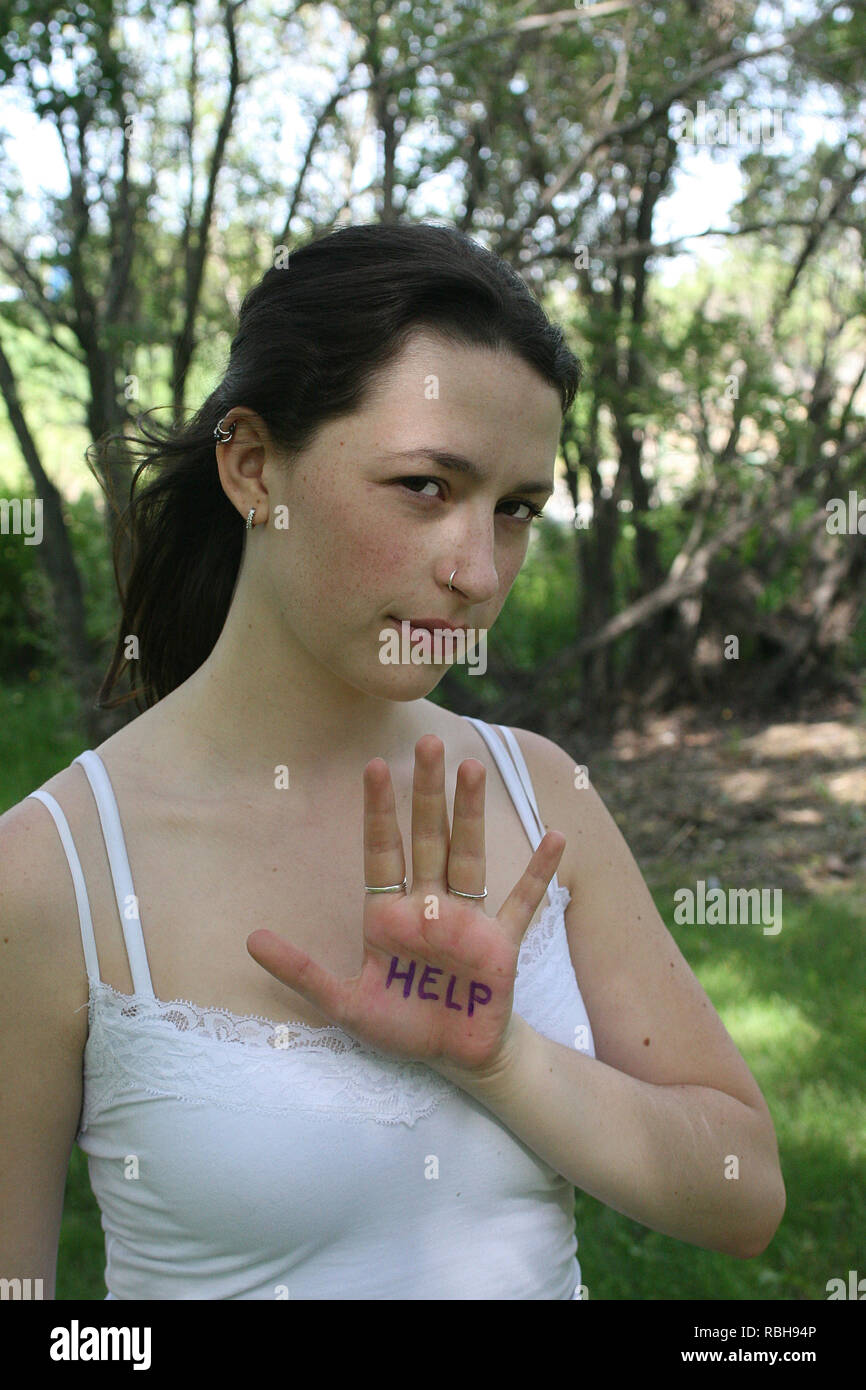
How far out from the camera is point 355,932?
1519mm

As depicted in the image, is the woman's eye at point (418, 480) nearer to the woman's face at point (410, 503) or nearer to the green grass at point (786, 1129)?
the woman's face at point (410, 503)

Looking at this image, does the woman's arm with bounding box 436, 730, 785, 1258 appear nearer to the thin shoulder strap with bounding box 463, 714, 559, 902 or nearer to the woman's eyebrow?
the thin shoulder strap with bounding box 463, 714, 559, 902

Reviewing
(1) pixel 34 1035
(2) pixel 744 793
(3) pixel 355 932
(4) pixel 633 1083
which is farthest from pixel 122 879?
(2) pixel 744 793

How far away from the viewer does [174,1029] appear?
136 centimetres

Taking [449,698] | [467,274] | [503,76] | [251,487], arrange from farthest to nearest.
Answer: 1. [449,698]
2. [503,76]
3. [251,487]
4. [467,274]

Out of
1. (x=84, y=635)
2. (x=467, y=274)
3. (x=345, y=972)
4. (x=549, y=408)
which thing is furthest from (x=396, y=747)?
(x=84, y=635)

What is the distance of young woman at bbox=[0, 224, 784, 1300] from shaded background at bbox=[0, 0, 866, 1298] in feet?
5.34

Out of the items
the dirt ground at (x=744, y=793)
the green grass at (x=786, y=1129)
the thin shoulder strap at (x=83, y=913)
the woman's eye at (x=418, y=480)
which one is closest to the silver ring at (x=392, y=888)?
the thin shoulder strap at (x=83, y=913)

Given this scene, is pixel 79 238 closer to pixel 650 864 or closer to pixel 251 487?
pixel 650 864

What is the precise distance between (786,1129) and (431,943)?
2330 mm

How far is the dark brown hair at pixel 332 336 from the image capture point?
146 cm

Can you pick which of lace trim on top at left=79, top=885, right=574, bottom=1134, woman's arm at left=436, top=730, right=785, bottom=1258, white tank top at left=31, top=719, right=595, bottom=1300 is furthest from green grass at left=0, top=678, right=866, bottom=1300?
lace trim on top at left=79, top=885, right=574, bottom=1134

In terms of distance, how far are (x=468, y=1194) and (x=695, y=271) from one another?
6.11 meters

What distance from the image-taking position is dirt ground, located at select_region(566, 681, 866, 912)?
505cm
